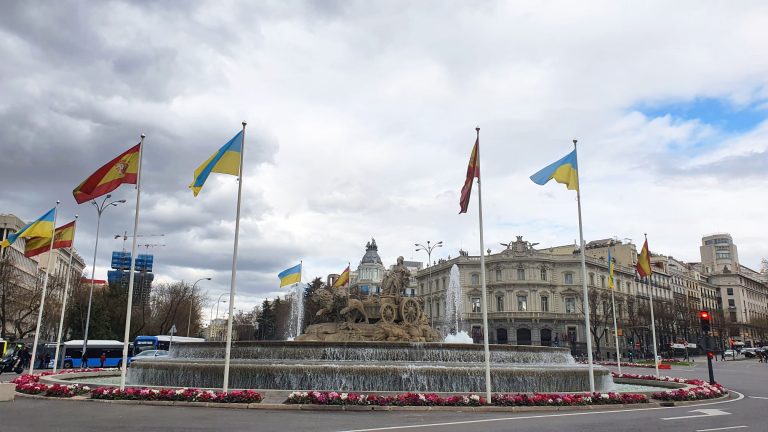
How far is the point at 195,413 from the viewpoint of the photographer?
45.9ft

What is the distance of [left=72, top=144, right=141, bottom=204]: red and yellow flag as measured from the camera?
18781 mm

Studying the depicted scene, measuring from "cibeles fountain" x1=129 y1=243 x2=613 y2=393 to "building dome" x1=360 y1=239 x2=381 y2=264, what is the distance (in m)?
131

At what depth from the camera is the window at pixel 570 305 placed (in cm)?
8926

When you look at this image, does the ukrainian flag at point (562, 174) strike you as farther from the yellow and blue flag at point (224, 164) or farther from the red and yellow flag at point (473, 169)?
the yellow and blue flag at point (224, 164)

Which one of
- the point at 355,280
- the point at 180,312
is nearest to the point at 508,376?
the point at 180,312

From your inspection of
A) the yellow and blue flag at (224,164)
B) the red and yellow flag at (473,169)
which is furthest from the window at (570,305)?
the yellow and blue flag at (224,164)

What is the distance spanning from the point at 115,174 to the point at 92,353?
1260 inches

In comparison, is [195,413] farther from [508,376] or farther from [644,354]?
[644,354]

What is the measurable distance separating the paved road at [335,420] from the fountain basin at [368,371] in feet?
10.2

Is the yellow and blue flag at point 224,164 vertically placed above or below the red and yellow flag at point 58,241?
above

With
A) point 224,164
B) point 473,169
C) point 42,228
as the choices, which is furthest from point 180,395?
point 42,228

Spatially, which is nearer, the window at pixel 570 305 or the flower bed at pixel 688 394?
the flower bed at pixel 688 394

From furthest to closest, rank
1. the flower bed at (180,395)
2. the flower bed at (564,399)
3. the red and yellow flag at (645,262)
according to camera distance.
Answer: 1. the red and yellow flag at (645,262)
2. the flower bed at (564,399)
3. the flower bed at (180,395)

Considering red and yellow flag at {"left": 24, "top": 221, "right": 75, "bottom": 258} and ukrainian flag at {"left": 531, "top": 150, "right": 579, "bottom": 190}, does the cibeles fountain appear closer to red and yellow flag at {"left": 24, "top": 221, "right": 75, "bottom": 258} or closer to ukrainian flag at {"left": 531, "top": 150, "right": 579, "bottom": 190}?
ukrainian flag at {"left": 531, "top": 150, "right": 579, "bottom": 190}
